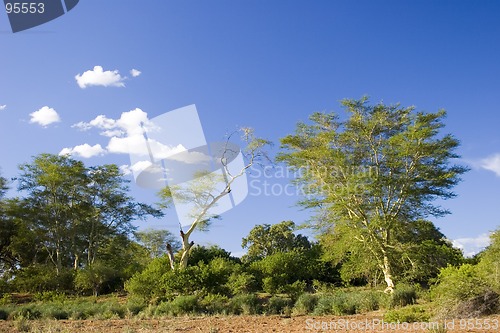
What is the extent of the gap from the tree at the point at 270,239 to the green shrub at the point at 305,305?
27687 mm

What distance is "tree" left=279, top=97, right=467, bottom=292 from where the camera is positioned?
1845 centimetres

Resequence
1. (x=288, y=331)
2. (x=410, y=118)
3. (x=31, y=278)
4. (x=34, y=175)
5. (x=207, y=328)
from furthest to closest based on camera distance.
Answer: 1. (x=34, y=175)
2. (x=31, y=278)
3. (x=410, y=118)
4. (x=207, y=328)
5. (x=288, y=331)

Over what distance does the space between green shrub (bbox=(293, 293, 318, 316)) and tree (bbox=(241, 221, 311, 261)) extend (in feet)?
90.8

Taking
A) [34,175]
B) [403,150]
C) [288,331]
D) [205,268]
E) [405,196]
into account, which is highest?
[34,175]

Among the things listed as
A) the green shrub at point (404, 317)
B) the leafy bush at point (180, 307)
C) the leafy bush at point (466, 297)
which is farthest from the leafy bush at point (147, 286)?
the leafy bush at point (466, 297)

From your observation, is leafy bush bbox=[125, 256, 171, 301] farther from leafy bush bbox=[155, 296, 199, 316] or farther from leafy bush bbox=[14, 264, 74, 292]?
leafy bush bbox=[14, 264, 74, 292]

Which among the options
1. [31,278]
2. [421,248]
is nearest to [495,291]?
[421,248]

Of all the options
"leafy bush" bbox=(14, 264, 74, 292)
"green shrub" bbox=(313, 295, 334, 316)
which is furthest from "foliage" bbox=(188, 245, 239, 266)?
"green shrub" bbox=(313, 295, 334, 316)

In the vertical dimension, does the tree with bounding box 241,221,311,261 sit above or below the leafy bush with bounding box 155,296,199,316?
above

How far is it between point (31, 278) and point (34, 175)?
706 cm

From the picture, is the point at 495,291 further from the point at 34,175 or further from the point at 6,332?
the point at 34,175

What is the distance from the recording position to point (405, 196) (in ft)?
61.9

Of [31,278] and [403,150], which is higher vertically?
[403,150]

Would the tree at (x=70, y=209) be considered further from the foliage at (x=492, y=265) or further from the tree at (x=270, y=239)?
the foliage at (x=492, y=265)
